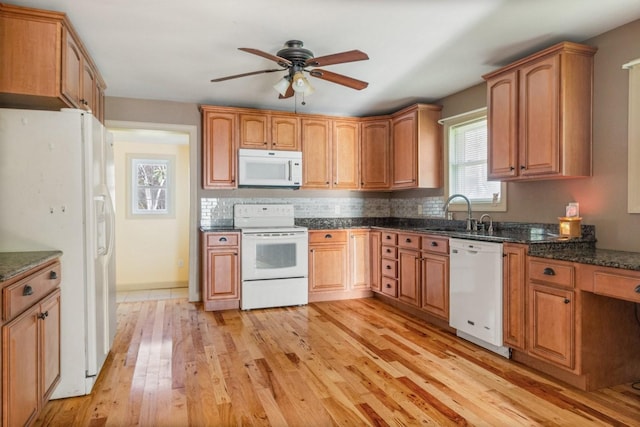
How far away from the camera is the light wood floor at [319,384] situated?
6.89 feet

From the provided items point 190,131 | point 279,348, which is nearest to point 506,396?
point 279,348

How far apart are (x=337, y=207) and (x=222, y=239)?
175 centimetres

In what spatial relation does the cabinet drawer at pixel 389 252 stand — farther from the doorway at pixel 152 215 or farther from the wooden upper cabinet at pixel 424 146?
the doorway at pixel 152 215

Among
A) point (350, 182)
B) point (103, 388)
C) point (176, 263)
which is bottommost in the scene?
point (103, 388)

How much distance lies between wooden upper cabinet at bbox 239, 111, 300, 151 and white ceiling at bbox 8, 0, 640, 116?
738 mm

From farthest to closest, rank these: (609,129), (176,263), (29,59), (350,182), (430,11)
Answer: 1. (176,263)
2. (350,182)
3. (609,129)
4. (430,11)
5. (29,59)

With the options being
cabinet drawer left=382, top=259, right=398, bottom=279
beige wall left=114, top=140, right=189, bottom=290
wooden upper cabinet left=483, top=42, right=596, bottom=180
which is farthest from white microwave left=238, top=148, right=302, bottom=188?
wooden upper cabinet left=483, top=42, right=596, bottom=180

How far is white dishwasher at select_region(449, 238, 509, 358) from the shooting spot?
9.50 feet

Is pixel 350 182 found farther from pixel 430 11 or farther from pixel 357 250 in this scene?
pixel 430 11

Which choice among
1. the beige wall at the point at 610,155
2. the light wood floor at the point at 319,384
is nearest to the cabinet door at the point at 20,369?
the light wood floor at the point at 319,384

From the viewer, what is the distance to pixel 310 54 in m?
2.91

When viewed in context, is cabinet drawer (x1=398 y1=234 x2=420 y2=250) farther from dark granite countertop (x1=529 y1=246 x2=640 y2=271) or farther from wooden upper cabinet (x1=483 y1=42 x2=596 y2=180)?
dark granite countertop (x1=529 y1=246 x2=640 y2=271)

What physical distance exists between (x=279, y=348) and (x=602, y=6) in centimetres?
320

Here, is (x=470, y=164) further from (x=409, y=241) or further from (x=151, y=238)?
(x=151, y=238)
